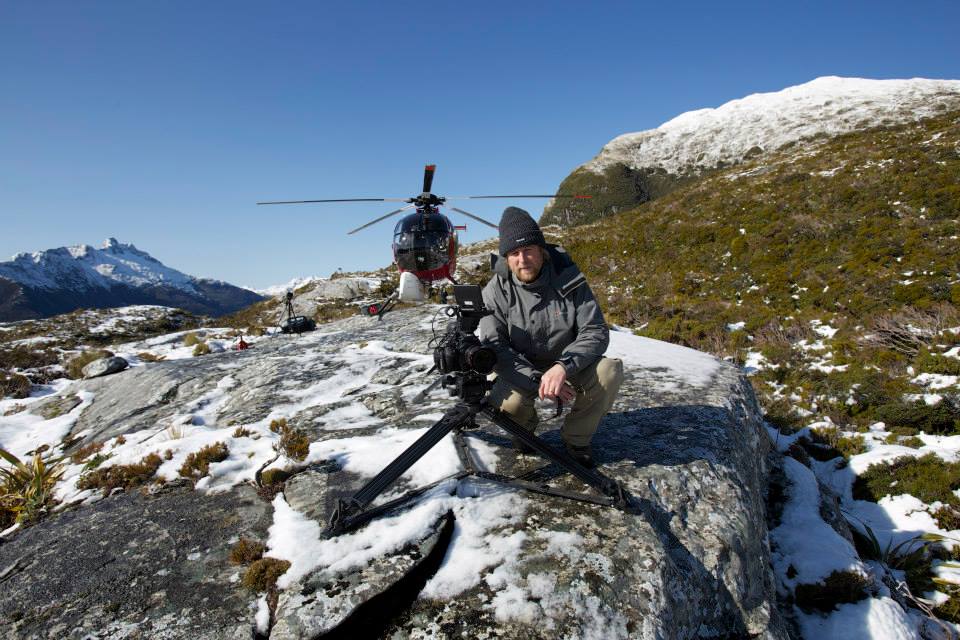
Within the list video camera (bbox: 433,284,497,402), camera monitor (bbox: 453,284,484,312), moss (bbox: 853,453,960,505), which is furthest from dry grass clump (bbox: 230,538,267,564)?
moss (bbox: 853,453,960,505)

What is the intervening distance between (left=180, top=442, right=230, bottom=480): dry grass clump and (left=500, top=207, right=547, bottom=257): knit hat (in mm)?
3787

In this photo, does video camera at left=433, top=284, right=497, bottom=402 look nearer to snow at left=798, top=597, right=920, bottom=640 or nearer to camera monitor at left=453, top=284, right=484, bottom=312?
camera monitor at left=453, top=284, right=484, bottom=312

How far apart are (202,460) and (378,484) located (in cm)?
266

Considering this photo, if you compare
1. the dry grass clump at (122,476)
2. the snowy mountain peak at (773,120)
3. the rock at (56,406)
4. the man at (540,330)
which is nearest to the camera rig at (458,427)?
the man at (540,330)

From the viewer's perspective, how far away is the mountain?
49281 mm

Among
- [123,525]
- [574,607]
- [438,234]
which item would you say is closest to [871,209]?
[438,234]

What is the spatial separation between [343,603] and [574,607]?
1.33 meters

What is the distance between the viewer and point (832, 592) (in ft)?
12.7

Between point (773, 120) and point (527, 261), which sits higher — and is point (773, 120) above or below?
above

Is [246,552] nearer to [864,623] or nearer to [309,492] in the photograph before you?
[309,492]

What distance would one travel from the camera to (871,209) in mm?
16922

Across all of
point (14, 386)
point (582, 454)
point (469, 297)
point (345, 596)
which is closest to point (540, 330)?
point (469, 297)

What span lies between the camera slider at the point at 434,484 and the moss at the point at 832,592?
244cm

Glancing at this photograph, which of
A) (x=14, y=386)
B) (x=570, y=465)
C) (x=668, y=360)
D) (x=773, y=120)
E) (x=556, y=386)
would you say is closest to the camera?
(x=556, y=386)
